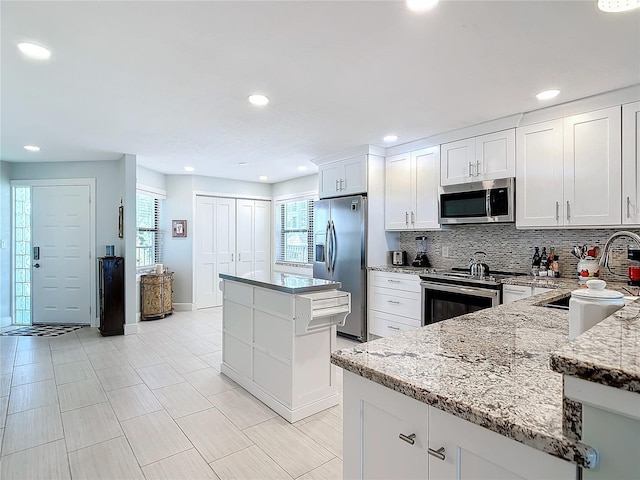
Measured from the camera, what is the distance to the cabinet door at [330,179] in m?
4.74

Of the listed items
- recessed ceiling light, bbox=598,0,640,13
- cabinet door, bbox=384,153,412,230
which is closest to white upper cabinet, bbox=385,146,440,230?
cabinet door, bbox=384,153,412,230

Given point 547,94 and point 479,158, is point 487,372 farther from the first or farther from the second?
point 479,158

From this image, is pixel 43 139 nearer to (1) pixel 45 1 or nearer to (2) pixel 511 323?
(1) pixel 45 1

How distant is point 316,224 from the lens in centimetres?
501

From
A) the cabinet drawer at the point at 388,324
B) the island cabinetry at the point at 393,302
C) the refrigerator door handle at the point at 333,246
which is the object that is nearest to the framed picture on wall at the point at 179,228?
the refrigerator door handle at the point at 333,246

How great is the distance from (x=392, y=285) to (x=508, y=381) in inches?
126

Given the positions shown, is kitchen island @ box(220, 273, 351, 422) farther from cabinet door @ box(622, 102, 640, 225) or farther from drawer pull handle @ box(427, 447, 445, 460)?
cabinet door @ box(622, 102, 640, 225)

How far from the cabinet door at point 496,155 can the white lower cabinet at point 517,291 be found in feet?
3.55

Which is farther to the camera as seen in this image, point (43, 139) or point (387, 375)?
point (43, 139)

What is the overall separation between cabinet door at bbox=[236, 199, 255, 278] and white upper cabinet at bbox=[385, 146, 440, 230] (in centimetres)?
348

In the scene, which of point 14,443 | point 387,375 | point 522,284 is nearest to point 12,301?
point 14,443

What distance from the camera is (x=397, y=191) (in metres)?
4.37

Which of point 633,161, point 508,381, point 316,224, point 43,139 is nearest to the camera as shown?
point 508,381

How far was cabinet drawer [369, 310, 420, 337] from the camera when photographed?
3918mm
